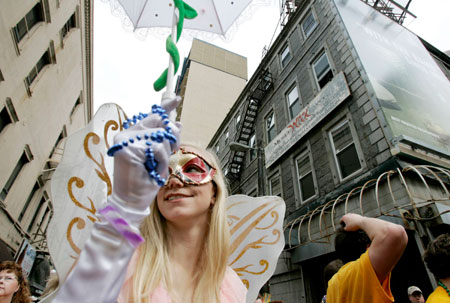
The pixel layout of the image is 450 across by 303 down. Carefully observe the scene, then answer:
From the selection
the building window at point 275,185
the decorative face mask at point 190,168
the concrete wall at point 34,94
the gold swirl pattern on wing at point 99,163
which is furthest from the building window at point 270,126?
the gold swirl pattern on wing at point 99,163

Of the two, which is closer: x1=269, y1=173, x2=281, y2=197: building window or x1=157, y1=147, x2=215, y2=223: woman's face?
x1=157, y1=147, x2=215, y2=223: woman's face

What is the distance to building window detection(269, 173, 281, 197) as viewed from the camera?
36.0 ft

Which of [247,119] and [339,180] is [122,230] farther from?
[247,119]

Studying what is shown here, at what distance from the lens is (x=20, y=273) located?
2.91 meters

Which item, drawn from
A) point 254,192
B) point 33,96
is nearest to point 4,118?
point 33,96

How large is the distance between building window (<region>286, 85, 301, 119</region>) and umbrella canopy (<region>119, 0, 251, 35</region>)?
9262 mm

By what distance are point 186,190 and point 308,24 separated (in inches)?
508

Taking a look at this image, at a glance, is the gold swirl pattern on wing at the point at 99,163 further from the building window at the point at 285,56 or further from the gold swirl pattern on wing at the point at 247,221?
the building window at the point at 285,56

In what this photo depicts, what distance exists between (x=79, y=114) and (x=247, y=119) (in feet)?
43.4

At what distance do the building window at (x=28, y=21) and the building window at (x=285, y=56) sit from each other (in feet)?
38.0

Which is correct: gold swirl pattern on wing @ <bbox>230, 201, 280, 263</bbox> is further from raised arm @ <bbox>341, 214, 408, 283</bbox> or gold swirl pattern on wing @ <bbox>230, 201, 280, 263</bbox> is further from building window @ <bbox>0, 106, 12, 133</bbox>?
building window @ <bbox>0, 106, 12, 133</bbox>

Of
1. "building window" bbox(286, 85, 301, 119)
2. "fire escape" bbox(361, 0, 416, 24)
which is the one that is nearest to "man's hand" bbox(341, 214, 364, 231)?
"building window" bbox(286, 85, 301, 119)

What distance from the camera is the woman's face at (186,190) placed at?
138 centimetres

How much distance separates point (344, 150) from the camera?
8.04 metres
